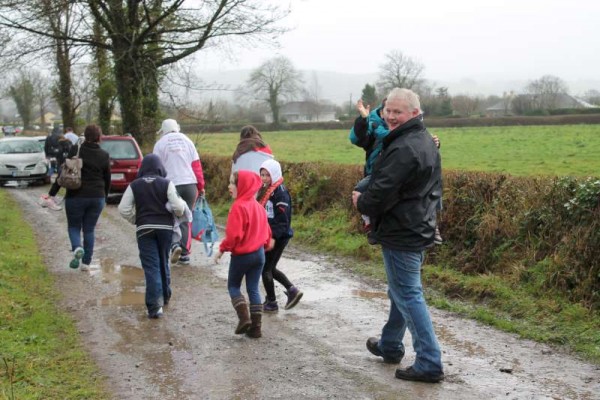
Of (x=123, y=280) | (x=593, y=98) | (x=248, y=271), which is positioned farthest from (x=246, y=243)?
(x=593, y=98)

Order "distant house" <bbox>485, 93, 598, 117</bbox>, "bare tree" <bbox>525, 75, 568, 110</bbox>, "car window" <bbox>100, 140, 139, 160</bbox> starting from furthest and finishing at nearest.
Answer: "bare tree" <bbox>525, 75, 568, 110</bbox> < "distant house" <bbox>485, 93, 598, 117</bbox> < "car window" <bbox>100, 140, 139, 160</bbox>

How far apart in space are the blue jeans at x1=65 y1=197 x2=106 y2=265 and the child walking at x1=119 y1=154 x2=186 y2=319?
218 centimetres

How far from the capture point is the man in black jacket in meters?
5.04

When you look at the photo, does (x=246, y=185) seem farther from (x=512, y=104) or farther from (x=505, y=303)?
(x=512, y=104)

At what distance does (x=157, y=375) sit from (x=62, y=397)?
80 centimetres

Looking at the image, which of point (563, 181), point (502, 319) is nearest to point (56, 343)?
point (502, 319)

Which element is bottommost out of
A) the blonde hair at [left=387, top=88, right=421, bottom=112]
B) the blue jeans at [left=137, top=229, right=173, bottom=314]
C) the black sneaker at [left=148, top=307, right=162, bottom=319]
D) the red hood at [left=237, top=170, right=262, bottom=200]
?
the black sneaker at [left=148, top=307, right=162, bottom=319]

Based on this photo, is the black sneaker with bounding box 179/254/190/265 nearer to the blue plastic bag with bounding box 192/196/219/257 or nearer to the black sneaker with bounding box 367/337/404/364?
the blue plastic bag with bounding box 192/196/219/257

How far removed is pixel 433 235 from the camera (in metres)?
5.26

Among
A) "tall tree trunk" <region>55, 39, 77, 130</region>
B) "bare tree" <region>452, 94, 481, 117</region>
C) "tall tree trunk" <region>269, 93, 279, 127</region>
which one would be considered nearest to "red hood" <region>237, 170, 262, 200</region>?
"tall tree trunk" <region>55, 39, 77, 130</region>

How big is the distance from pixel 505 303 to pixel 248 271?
9.39ft

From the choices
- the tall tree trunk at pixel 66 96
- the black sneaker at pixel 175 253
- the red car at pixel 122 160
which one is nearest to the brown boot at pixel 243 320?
the black sneaker at pixel 175 253

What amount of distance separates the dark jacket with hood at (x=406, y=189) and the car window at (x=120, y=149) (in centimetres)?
1549

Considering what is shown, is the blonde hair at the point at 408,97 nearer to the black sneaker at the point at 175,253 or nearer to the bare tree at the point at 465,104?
the black sneaker at the point at 175,253
